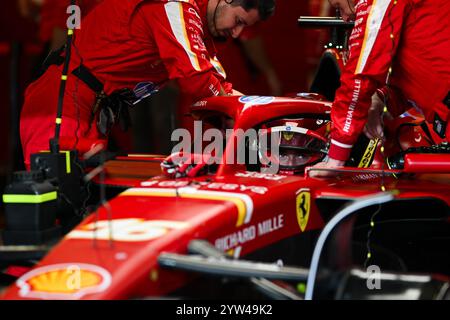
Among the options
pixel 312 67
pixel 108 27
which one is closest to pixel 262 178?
pixel 108 27

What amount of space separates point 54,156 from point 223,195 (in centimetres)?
53

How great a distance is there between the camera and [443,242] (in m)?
2.66

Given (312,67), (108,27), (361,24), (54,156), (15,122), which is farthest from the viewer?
(312,67)

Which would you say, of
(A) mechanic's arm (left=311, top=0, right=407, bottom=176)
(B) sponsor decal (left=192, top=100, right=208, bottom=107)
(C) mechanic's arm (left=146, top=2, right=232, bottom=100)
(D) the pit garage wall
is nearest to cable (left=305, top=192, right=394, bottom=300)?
(A) mechanic's arm (left=311, top=0, right=407, bottom=176)

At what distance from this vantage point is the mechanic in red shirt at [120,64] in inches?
121

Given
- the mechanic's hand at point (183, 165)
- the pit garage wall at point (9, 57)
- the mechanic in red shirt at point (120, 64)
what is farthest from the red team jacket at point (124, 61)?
the pit garage wall at point (9, 57)

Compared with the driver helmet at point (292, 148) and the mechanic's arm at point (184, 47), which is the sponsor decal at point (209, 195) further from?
the mechanic's arm at point (184, 47)

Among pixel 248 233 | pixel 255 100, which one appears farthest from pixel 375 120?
pixel 248 233

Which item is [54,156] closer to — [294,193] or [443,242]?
[294,193]

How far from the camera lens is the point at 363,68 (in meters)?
2.61

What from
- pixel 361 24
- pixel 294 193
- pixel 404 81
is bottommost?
pixel 294 193

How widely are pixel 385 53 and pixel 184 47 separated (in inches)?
31.2

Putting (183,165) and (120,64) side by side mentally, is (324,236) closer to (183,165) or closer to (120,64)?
(183,165)
